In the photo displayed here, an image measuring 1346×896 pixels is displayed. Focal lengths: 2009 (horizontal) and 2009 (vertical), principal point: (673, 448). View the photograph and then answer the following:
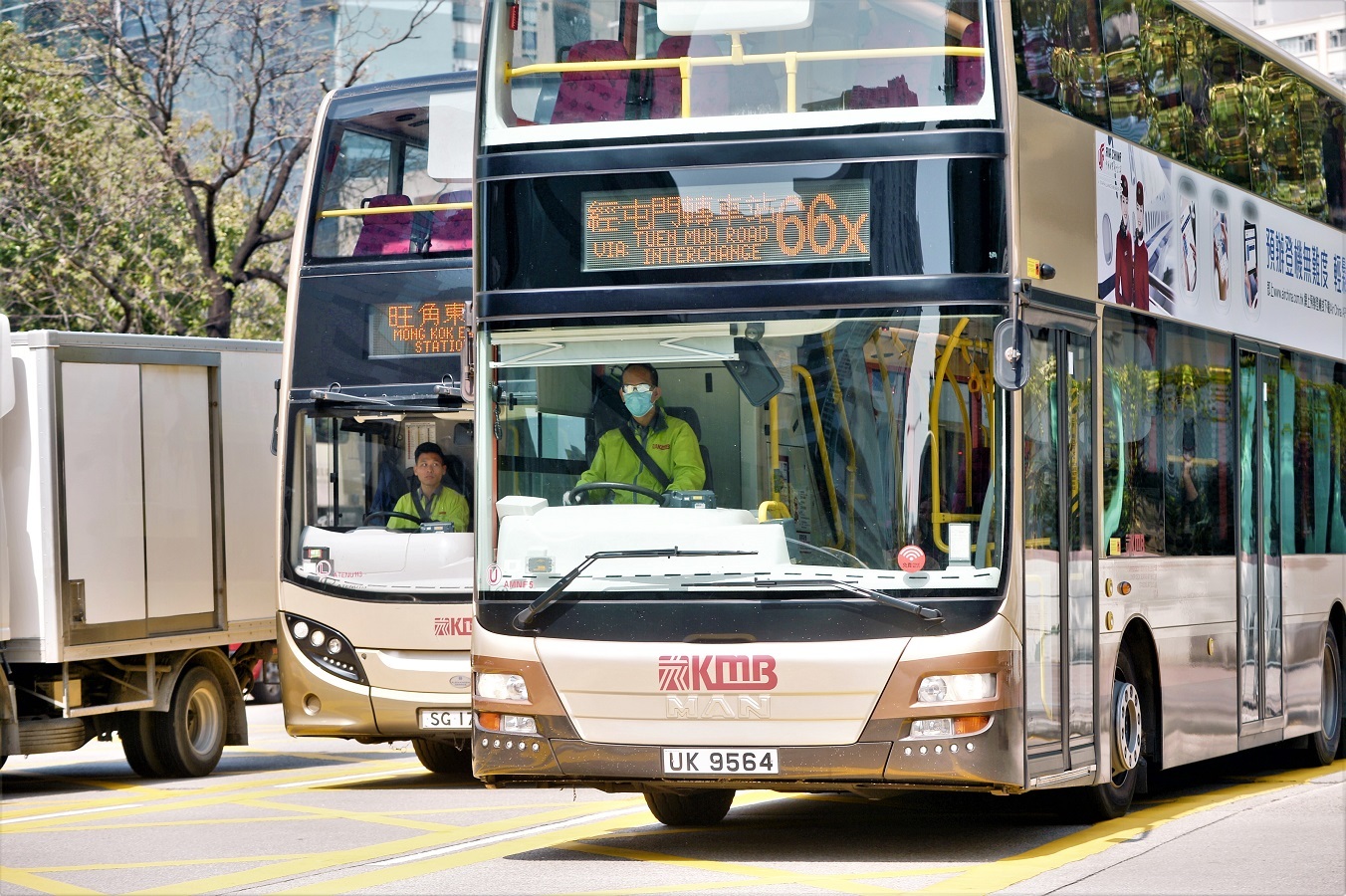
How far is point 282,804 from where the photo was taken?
1255cm

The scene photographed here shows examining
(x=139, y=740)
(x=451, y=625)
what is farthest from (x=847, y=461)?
(x=139, y=740)

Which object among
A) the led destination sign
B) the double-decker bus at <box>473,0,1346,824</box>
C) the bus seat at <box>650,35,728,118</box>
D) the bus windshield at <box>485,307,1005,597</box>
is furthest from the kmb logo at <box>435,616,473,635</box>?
the bus seat at <box>650,35,728,118</box>

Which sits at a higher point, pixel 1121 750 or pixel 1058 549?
pixel 1058 549

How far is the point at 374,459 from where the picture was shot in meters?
13.4

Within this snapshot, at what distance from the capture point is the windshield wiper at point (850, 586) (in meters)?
8.41

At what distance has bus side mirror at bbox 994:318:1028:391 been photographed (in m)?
8.48

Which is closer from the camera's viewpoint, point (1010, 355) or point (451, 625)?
point (1010, 355)

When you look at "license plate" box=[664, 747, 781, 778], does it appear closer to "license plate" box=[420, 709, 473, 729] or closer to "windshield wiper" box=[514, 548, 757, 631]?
"windshield wiper" box=[514, 548, 757, 631]

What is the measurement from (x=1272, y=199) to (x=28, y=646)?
881 centimetres

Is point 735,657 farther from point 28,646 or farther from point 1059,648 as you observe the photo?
point 28,646

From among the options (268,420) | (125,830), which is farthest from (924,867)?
(268,420)

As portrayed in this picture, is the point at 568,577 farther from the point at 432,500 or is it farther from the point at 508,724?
the point at 432,500

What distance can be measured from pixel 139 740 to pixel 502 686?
6.58 m

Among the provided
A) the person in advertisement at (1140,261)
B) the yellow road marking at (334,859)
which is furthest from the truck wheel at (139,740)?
the person in advertisement at (1140,261)
